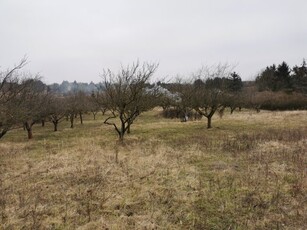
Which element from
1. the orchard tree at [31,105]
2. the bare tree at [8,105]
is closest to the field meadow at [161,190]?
the bare tree at [8,105]

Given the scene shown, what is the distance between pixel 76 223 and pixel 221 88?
61.8 ft

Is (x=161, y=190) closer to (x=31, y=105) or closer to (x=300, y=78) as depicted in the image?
(x=31, y=105)

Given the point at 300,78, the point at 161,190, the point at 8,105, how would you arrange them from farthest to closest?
the point at 300,78
the point at 8,105
the point at 161,190

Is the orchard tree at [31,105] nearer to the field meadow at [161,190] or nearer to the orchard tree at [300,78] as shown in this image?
the field meadow at [161,190]

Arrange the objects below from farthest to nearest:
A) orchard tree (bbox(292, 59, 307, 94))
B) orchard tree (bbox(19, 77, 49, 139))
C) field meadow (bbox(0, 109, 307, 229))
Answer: orchard tree (bbox(292, 59, 307, 94)) < orchard tree (bbox(19, 77, 49, 139)) < field meadow (bbox(0, 109, 307, 229))

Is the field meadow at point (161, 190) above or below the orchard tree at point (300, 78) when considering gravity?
below

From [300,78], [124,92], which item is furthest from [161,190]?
[300,78]

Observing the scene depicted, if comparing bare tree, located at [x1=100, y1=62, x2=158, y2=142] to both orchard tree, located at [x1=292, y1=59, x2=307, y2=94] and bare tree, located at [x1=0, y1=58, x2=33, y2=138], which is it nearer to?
bare tree, located at [x1=0, y1=58, x2=33, y2=138]

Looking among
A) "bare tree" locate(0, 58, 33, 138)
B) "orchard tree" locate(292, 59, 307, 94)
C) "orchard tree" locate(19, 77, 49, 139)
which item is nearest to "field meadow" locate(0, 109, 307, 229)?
"bare tree" locate(0, 58, 33, 138)

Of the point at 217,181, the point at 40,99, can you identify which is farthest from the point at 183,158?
the point at 40,99

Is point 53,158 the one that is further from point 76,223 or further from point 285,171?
point 285,171

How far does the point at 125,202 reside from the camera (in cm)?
687

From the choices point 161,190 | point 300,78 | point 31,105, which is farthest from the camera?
point 300,78

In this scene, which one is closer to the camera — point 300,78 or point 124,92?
point 124,92
